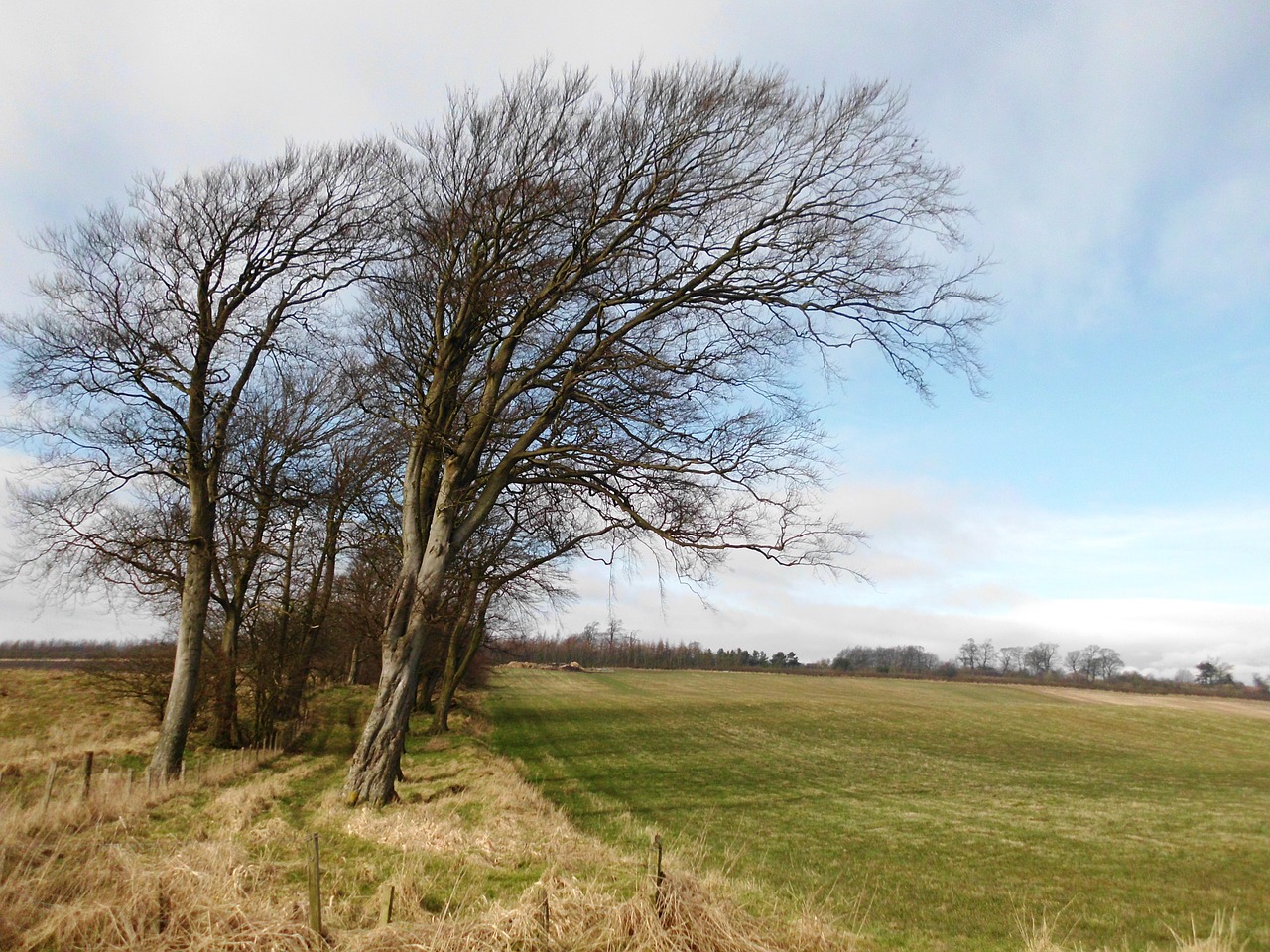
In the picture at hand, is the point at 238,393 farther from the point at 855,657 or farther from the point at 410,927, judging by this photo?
the point at 855,657

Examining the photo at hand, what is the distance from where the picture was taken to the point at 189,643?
13.2m

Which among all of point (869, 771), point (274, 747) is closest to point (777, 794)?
point (869, 771)

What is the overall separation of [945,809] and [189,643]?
53.9 feet

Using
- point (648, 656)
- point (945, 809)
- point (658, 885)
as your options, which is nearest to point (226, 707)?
point (658, 885)

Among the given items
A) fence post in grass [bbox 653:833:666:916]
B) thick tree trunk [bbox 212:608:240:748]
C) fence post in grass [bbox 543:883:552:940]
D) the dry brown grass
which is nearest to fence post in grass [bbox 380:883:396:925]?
the dry brown grass

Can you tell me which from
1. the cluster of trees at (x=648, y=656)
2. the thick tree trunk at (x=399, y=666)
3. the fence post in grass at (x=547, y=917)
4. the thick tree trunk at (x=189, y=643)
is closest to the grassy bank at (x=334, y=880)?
the fence post in grass at (x=547, y=917)

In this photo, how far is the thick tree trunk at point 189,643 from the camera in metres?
12.8

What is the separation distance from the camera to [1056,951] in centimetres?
540

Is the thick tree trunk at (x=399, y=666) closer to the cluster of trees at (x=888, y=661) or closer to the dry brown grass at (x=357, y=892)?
the dry brown grass at (x=357, y=892)

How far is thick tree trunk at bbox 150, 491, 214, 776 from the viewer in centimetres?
1280

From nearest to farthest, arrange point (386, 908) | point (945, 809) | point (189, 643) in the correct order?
1. point (386, 908)
2. point (189, 643)
3. point (945, 809)

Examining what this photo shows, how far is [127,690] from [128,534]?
9138 mm

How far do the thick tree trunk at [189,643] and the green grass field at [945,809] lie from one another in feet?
23.5

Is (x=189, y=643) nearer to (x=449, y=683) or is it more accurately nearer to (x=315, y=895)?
(x=315, y=895)
